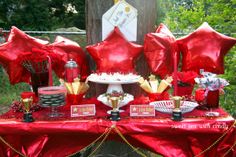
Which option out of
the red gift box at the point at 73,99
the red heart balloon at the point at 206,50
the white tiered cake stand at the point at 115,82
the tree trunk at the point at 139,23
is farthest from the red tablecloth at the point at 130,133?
the tree trunk at the point at 139,23

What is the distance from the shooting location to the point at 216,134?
191 centimetres

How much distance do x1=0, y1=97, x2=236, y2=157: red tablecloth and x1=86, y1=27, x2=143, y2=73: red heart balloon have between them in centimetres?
44

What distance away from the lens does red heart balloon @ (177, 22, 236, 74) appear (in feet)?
7.97

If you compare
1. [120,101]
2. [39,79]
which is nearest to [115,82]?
[120,101]

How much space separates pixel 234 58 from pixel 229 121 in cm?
173

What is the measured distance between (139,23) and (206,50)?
510 millimetres

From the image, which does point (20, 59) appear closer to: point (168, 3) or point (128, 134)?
point (128, 134)

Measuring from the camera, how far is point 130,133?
1881mm

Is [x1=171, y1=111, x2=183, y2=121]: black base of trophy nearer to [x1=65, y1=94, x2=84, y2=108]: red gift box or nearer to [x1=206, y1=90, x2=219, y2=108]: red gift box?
[x1=206, y1=90, x2=219, y2=108]: red gift box

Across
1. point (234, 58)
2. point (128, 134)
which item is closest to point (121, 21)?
point (128, 134)

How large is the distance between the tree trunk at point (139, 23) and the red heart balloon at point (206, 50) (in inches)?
12.7

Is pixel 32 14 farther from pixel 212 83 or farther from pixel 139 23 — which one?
pixel 212 83

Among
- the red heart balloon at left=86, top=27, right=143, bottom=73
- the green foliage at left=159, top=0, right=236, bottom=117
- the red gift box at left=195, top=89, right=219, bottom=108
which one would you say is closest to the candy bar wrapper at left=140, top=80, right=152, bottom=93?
the red heart balloon at left=86, top=27, right=143, bottom=73

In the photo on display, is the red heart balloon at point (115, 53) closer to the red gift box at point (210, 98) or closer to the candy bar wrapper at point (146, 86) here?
the candy bar wrapper at point (146, 86)
